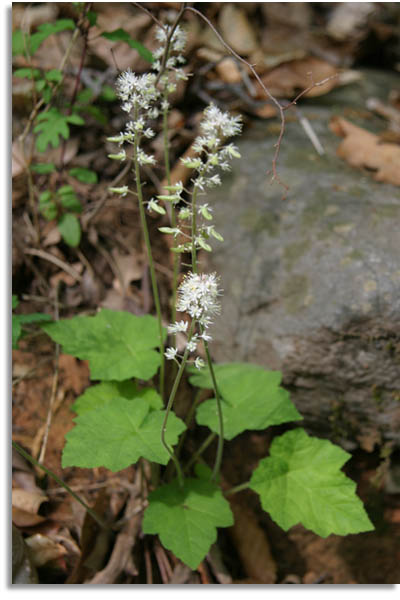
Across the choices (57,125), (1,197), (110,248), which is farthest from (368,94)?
(1,197)

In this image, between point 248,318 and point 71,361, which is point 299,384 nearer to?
point 248,318

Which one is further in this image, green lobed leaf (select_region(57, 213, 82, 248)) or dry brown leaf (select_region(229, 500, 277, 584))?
green lobed leaf (select_region(57, 213, 82, 248))

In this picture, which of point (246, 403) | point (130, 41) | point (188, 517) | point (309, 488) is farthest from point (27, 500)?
point (130, 41)

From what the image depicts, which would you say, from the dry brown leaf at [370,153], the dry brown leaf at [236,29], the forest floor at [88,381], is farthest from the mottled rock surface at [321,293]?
the dry brown leaf at [236,29]

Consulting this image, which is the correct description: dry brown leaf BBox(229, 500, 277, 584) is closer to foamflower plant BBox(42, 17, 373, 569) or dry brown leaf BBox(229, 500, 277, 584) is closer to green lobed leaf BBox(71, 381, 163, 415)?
foamflower plant BBox(42, 17, 373, 569)

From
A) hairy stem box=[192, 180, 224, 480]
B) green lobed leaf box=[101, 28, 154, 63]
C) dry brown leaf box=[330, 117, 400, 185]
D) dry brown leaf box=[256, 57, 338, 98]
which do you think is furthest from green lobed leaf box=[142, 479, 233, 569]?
dry brown leaf box=[256, 57, 338, 98]

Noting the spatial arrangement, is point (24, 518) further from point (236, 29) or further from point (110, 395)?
point (236, 29)
